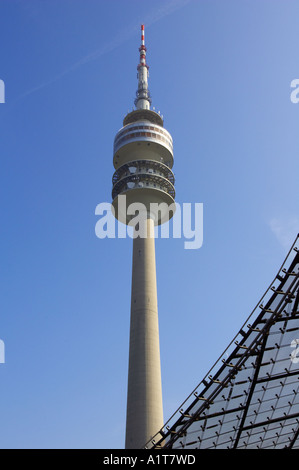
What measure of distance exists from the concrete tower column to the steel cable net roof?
101ft

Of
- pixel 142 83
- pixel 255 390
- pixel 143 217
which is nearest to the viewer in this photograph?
pixel 255 390

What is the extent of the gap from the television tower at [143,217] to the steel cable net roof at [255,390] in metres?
31.3

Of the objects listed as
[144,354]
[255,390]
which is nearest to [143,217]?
[144,354]

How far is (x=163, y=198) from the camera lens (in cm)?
7588

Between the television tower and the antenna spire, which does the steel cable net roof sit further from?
the antenna spire

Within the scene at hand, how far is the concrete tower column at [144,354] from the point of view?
184 feet

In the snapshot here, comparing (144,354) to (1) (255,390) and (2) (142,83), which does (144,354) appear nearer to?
(1) (255,390)

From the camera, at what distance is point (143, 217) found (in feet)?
238

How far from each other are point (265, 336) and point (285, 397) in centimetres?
563

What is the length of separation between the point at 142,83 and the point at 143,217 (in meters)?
32.1

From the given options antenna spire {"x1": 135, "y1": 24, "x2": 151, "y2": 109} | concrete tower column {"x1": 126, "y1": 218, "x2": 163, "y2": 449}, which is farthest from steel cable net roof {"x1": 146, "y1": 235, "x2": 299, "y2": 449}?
antenna spire {"x1": 135, "y1": 24, "x2": 151, "y2": 109}

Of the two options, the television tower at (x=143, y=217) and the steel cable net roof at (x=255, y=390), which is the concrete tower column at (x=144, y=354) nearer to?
the television tower at (x=143, y=217)

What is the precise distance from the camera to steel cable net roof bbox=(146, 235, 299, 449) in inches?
926

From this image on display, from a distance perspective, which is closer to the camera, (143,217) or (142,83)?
(143,217)
